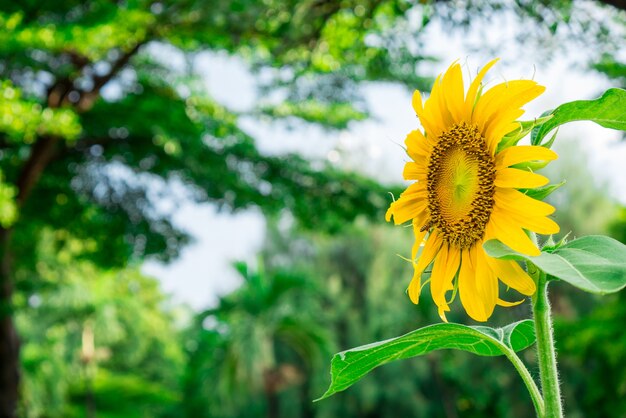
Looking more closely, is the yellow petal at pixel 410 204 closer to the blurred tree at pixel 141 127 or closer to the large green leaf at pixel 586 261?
the large green leaf at pixel 586 261

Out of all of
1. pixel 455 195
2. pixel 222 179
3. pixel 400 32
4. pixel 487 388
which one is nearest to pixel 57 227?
pixel 222 179

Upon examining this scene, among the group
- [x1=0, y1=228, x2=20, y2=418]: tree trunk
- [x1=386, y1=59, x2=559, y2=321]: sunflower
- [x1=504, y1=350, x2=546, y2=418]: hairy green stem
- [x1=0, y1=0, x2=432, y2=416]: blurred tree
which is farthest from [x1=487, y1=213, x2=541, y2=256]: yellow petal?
[x1=0, y1=228, x2=20, y2=418]: tree trunk

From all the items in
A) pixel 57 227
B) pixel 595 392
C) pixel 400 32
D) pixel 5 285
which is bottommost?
pixel 595 392

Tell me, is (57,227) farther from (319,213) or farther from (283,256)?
(283,256)

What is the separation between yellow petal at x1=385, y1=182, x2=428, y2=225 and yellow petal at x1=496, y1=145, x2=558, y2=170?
0.09 metres

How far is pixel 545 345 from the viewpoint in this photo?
626 millimetres

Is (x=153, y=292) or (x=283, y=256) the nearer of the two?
(x=283, y=256)

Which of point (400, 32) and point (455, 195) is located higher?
point (400, 32)

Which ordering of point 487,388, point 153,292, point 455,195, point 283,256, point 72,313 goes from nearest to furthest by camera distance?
point 455,195
point 487,388
point 72,313
point 283,256
point 153,292

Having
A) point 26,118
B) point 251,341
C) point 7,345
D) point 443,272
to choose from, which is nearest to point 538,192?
point 443,272

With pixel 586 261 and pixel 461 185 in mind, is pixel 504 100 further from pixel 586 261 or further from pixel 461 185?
pixel 586 261

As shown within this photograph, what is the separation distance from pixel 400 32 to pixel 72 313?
11.4 m

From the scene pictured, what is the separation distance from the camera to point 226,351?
11.3 m

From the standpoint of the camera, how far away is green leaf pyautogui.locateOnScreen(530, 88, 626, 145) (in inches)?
24.7
